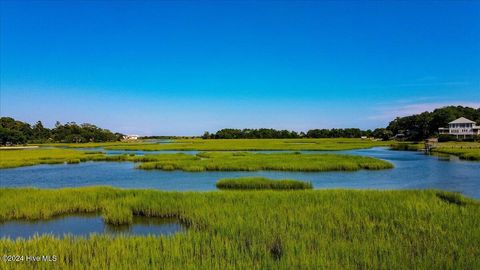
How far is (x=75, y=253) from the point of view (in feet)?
29.9

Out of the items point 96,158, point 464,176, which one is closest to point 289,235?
point 464,176

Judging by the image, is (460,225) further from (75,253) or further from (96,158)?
(96,158)

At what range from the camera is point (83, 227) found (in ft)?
45.8

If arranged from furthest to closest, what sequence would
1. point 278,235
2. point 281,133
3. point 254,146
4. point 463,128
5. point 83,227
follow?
point 281,133 → point 463,128 → point 254,146 → point 83,227 → point 278,235

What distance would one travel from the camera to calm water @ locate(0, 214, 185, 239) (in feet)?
43.1

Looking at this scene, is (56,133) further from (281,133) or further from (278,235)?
(278,235)

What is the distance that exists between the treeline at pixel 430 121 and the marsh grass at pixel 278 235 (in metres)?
90.2

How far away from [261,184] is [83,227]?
10.9 metres

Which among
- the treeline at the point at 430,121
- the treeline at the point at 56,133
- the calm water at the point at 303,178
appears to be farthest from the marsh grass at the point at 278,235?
the treeline at the point at 56,133

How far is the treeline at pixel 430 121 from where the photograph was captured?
316 feet

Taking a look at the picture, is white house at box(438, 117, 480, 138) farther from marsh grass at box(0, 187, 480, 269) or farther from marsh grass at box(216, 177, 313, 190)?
marsh grass at box(0, 187, 480, 269)

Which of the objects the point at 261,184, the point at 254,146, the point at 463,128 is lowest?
the point at 261,184

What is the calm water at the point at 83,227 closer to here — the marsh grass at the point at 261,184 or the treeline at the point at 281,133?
the marsh grass at the point at 261,184

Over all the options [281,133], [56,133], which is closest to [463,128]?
[281,133]
